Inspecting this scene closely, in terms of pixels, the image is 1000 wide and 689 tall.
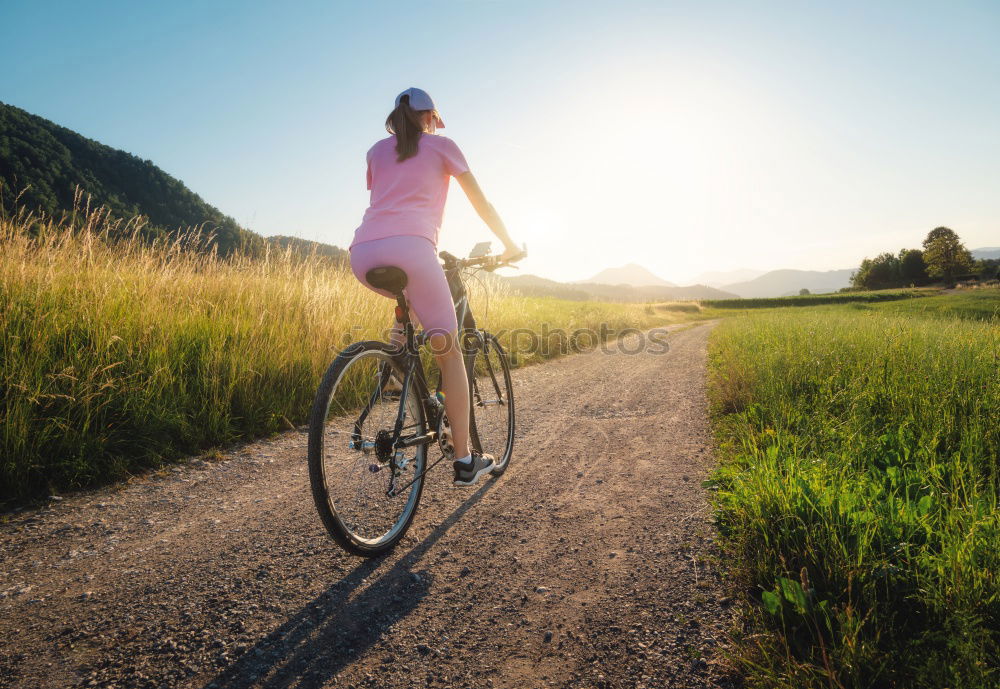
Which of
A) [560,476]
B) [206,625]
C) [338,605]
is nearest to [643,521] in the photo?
[560,476]

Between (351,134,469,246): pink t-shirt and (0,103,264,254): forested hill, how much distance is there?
15.6 ft

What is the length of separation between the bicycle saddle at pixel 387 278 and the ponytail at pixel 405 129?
63 cm

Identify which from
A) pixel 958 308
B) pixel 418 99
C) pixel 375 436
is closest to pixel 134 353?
pixel 375 436

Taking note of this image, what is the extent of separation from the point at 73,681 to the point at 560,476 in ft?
8.93

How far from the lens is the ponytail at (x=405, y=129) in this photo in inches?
94.8

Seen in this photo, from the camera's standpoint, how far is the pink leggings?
233 cm

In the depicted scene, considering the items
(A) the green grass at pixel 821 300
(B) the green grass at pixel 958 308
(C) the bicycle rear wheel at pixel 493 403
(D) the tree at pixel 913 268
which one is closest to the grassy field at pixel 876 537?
(C) the bicycle rear wheel at pixel 493 403

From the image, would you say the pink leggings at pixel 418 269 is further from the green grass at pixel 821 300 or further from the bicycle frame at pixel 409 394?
→ the green grass at pixel 821 300

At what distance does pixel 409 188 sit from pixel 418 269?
448 millimetres

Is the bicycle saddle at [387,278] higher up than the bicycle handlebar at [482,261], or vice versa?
the bicycle handlebar at [482,261]

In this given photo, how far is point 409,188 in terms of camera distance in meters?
2.40

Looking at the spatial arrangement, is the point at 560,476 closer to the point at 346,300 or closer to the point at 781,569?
the point at 781,569

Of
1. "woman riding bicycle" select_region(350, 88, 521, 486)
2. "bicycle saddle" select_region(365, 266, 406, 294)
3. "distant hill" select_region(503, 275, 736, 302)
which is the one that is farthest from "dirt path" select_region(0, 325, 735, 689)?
"distant hill" select_region(503, 275, 736, 302)

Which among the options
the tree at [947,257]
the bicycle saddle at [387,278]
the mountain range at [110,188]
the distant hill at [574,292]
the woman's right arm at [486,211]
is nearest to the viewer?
the bicycle saddle at [387,278]
